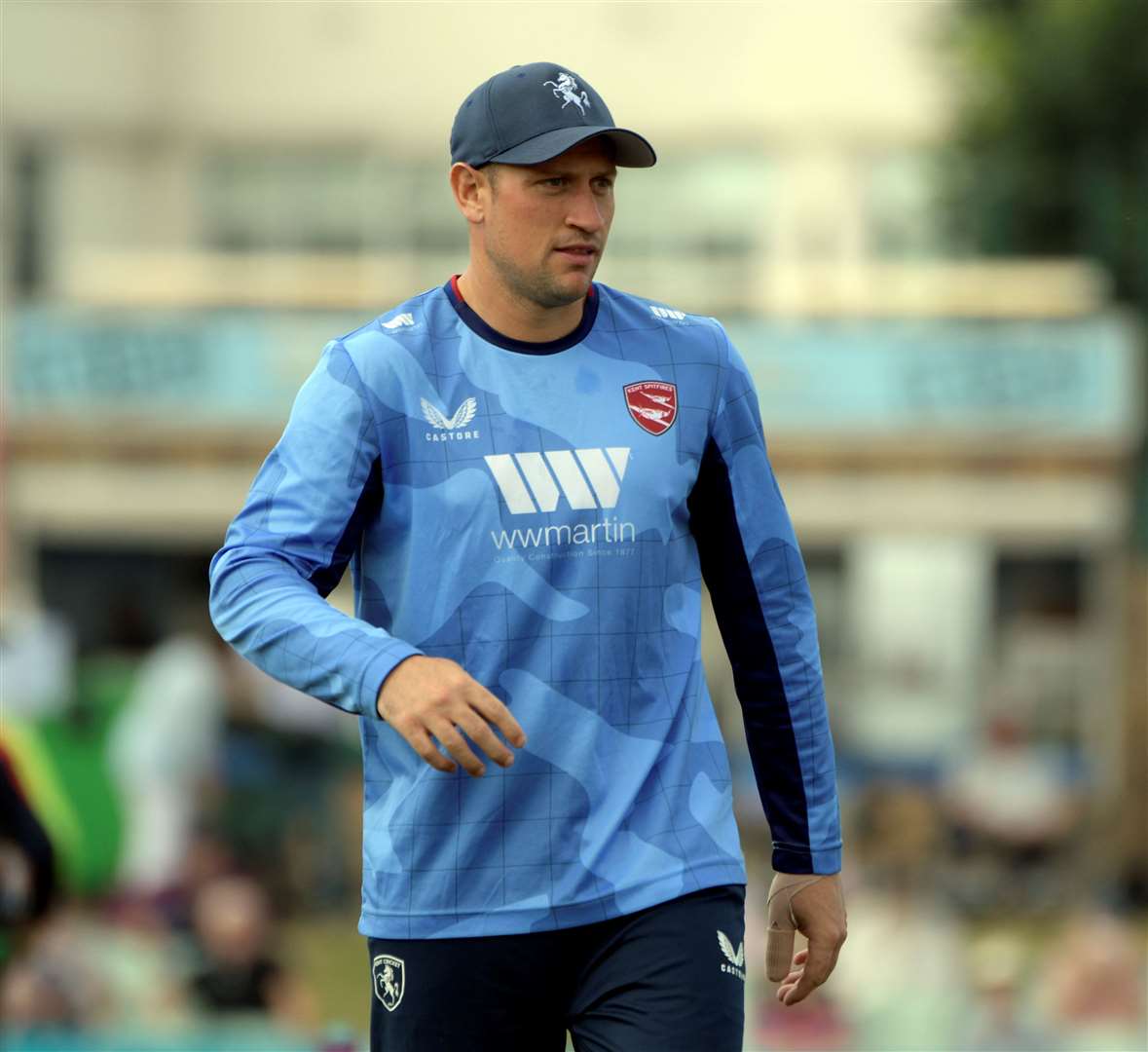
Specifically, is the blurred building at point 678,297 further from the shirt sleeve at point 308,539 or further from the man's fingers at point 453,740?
the man's fingers at point 453,740

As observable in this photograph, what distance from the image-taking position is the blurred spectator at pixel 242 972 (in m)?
9.29

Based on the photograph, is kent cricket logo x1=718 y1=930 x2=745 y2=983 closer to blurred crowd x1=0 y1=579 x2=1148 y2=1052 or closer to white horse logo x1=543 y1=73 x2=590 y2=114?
white horse logo x1=543 y1=73 x2=590 y2=114

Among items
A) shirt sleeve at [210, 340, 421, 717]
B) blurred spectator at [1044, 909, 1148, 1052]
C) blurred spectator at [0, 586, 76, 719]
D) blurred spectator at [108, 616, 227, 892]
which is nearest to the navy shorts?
shirt sleeve at [210, 340, 421, 717]

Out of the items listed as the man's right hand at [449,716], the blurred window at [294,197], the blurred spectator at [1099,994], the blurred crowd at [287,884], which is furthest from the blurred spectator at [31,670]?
the man's right hand at [449,716]

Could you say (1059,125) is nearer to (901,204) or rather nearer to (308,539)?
(901,204)

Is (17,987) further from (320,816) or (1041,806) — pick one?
(1041,806)

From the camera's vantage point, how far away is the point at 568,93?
10.2ft

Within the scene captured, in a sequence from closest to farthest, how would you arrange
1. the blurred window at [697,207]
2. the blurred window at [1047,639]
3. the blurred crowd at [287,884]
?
the blurred crowd at [287,884] < the blurred window at [1047,639] < the blurred window at [697,207]

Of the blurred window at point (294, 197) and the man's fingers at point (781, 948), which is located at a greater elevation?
the man's fingers at point (781, 948)

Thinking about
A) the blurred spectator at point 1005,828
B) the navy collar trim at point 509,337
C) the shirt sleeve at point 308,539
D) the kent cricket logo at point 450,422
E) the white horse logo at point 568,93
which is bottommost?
the blurred spectator at point 1005,828

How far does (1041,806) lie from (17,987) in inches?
309

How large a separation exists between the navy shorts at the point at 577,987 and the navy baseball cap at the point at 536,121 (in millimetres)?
1053

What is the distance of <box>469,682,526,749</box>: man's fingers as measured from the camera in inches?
106

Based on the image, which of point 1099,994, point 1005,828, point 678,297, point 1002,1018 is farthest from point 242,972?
point 678,297
